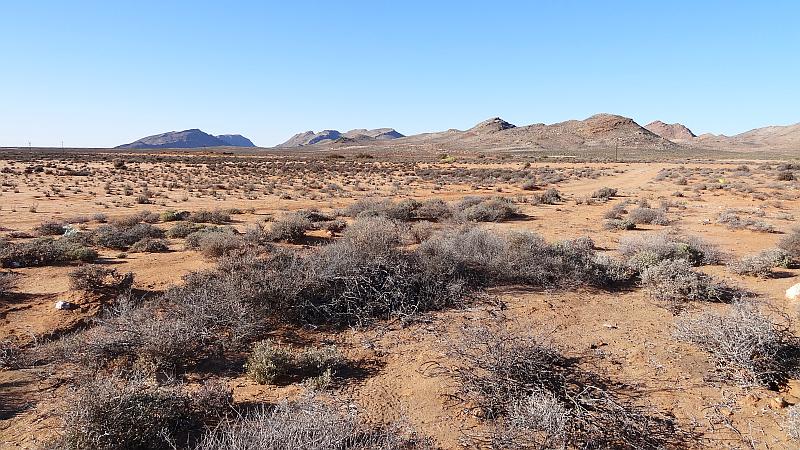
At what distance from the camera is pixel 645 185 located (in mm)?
30625

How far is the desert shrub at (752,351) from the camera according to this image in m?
4.82

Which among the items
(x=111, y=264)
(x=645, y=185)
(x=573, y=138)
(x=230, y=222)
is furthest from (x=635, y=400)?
(x=573, y=138)

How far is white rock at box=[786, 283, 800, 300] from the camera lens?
727cm

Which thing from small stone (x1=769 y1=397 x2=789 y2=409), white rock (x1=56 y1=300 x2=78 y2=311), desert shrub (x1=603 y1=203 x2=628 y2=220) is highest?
white rock (x1=56 y1=300 x2=78 y2=311)

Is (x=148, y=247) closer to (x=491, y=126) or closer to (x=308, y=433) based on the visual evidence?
(x=308, y=433)

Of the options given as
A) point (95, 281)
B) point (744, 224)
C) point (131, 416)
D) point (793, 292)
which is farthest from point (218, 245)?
point (744, 224)

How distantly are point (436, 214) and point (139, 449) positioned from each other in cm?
1352

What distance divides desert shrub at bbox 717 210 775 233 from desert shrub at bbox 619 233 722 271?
4.66 m

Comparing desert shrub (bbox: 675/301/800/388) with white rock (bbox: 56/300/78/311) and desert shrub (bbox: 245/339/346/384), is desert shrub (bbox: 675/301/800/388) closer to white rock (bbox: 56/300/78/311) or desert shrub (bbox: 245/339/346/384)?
desert shrub (bbox: 245/339/346/384)

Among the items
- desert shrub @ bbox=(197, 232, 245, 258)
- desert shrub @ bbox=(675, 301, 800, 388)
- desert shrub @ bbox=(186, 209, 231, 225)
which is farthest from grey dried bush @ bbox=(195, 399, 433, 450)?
desert shrub @ bbox=(186, 209, 231, 225)

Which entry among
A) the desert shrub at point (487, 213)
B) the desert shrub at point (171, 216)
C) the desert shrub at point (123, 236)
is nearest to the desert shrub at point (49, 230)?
the desert shrub at point (123, 236)

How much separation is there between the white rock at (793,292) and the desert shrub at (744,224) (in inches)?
291

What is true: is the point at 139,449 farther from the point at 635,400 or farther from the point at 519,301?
the point at 519,301

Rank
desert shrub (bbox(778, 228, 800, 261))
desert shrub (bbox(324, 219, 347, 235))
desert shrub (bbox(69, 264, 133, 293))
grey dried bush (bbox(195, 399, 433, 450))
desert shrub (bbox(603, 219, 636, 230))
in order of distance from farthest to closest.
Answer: desert shrub (bbox(603, 219, 636, 230)), desert shrub (bbox(324, 219, 347, 235)), desert shrub (bbox(778, 228, 800, 261)), desert shrub (bbox(69, 264, 133, 293)), grey dried bush (bbox(195, 399, 433, 450))
